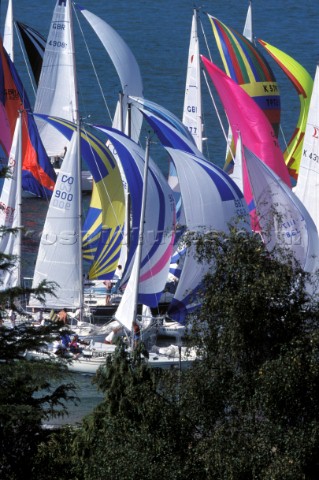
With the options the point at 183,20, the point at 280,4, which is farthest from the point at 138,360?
the point at 280,4

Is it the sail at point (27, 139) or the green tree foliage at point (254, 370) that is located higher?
the sail at point (27, 139)

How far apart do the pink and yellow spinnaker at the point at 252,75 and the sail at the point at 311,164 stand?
13.1ft

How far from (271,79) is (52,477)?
69.4ft

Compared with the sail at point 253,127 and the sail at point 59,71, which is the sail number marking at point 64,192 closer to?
the sail at point 59,71

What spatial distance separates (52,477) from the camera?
17.6 metres

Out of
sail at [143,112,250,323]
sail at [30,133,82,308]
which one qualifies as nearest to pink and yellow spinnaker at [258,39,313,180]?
sail at [143,112,250,323]

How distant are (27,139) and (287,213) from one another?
8847 mm

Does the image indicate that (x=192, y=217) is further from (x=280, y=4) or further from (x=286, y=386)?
(x=280, y=4)

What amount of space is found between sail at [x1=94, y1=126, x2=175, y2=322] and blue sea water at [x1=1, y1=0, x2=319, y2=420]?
8.61 m

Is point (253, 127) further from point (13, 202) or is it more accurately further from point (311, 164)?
point (13, 202)

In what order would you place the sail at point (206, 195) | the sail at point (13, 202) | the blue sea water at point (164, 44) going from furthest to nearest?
1. the blue sea water at point (164, 44)
2. the sail at point (13, 202)
3. the sail at point (206, 195)

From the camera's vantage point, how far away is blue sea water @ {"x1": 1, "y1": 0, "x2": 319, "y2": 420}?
50.4 meters

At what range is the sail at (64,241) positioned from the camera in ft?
97.1

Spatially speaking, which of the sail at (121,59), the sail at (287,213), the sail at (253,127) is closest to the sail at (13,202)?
the sail at (121,59)
